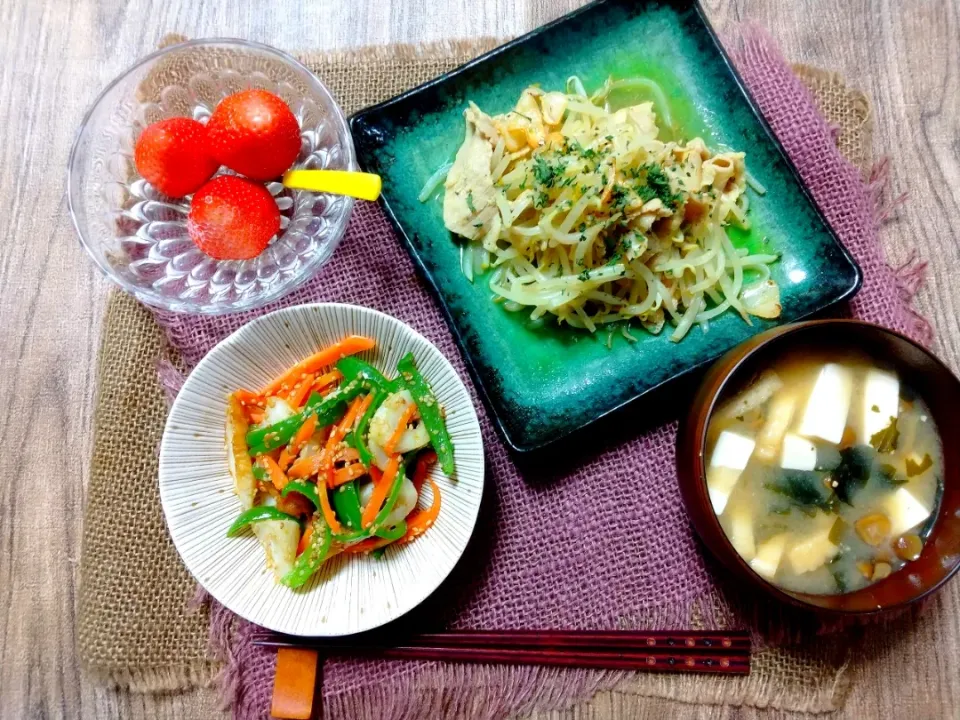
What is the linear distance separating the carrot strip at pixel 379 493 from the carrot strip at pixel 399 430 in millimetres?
31

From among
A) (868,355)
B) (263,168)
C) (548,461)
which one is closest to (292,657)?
(548,461)

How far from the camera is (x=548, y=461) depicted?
1959 millimetres

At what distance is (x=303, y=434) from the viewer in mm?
1809

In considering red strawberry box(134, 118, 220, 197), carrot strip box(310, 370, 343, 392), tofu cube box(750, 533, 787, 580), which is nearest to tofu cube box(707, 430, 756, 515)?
tofu cube box(750, 533, 787, 580)

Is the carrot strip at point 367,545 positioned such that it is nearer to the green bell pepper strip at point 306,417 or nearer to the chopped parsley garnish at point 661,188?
the green bell pepper strip at point 306,417

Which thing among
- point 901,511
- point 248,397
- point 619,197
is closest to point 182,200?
point 248,397

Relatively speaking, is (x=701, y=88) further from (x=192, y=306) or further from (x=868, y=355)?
(x=192, y=306)

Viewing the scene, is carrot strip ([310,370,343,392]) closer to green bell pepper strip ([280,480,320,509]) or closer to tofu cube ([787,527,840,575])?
green bell pepper strip ([280,480,320,509])

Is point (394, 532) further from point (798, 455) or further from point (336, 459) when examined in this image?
point (798, 455)

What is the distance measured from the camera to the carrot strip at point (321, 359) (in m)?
1.87

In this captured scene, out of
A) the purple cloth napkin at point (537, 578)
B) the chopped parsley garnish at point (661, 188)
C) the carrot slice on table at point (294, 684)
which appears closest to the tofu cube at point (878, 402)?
the purple cloth napkin at point (537, 578)

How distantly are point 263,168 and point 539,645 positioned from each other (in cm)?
139

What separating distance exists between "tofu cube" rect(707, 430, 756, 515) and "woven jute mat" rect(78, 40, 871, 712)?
584 mm

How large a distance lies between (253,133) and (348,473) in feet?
2.75
